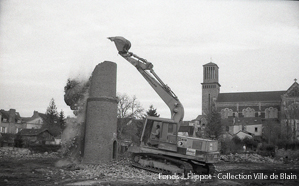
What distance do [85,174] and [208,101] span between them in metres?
76.7

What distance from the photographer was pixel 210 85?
9306cm

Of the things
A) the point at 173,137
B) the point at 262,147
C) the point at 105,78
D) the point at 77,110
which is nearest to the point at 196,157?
the point at 173,137

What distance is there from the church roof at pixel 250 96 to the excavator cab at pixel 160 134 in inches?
2908

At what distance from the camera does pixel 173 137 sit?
16797 millimetres

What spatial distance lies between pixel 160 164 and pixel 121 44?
7.61 metres

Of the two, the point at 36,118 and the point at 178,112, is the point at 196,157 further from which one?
the point at 36,118

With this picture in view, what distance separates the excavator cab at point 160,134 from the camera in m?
16.8

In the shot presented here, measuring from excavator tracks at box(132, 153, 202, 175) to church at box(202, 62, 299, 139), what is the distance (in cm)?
5360

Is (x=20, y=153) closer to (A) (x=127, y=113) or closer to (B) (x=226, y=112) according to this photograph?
(A) (x=127, y=113)

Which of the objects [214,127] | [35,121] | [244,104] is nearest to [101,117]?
[214,127]

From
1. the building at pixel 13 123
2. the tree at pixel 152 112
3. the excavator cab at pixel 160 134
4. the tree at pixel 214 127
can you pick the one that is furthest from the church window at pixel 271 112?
the excavator cab at pixel 160 134

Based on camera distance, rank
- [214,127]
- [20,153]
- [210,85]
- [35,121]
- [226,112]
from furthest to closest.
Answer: [210,85], [226,112], [35,121], [214,127], [20,153]

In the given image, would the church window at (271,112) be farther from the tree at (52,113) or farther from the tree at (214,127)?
the tree at (52,113)

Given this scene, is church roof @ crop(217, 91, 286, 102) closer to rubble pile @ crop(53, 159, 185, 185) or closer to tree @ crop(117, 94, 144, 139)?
tree @ crop(117, 94, 144, 139)
